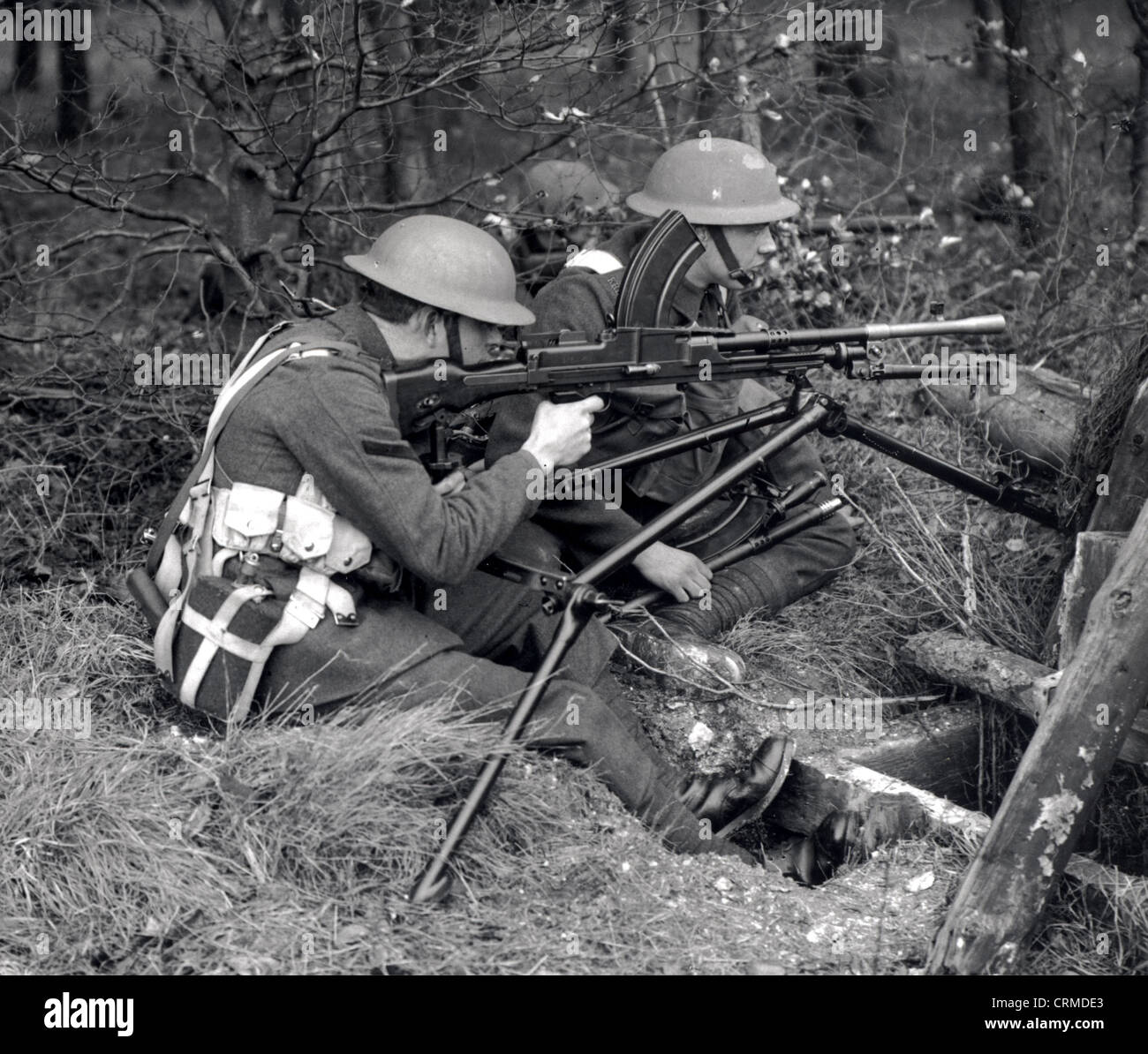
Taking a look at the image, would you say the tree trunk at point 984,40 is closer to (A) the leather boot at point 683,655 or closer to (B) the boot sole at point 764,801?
(A) the leather boot at point 683,655

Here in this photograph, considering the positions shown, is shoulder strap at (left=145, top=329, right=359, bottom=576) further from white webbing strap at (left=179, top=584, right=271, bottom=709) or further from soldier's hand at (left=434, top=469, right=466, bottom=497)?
soldier's hand at (left=434, top=469, right=466, bottom=497)

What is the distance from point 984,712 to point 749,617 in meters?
0.90

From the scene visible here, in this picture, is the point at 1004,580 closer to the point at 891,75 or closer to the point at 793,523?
the point at 793,523

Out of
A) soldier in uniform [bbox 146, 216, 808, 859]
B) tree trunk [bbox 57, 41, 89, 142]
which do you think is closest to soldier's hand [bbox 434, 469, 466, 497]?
soldier in uniform [bbox 146, 216, 808, 859]

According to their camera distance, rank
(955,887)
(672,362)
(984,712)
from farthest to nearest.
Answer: (984,712) < (672,362) < (955,887)

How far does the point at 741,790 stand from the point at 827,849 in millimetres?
312

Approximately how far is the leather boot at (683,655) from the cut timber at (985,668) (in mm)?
672

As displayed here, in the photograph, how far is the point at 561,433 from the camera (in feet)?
13.4

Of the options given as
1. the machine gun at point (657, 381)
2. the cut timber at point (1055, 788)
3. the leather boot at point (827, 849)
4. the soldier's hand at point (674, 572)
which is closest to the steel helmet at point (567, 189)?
the machine gun at point (657, 381)

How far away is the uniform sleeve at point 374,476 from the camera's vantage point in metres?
3.65

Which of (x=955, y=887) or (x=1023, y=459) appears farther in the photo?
(x=1023, y=459)

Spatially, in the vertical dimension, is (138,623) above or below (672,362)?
below

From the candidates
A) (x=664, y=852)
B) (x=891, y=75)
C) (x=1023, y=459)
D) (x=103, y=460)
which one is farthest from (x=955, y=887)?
(x=891, y=75)

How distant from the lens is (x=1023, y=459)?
5.82m
